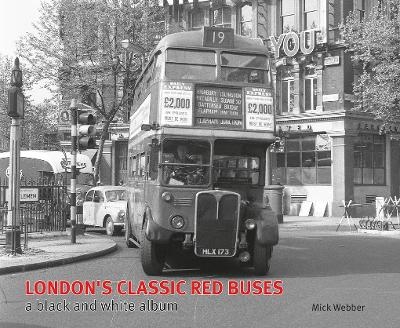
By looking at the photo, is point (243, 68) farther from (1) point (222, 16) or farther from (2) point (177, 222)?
(1) point (222, 16)

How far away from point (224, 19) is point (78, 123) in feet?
70.8

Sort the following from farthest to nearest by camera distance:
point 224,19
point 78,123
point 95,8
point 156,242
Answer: point 224,19, point 95,8, point 78,123, point 156,242

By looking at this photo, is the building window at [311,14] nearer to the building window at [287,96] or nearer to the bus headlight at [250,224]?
the building window at [287,96]

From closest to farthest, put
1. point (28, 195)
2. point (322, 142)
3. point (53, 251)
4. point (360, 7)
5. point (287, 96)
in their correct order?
point (53, 251) → point (28, 195) → point (322, 142) → point (360, 7) → point (287, 96)

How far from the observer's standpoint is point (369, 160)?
32812mm

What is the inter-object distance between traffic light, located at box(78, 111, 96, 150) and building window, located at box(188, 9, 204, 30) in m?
22.2

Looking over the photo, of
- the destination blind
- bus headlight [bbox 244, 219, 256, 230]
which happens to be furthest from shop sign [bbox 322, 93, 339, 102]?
bus headlight [bbox 244, 219, 256, 230]

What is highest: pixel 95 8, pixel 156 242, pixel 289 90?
pixel 95 8

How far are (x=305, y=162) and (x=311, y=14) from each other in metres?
7.85

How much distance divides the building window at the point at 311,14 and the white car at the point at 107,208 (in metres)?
16.3

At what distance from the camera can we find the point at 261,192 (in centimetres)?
1176

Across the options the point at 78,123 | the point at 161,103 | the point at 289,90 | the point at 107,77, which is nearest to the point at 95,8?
the point at 107,77

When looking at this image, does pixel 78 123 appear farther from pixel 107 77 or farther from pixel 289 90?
pixel 289 90

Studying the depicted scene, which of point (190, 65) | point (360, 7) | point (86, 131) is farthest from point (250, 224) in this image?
point (360, 7)
